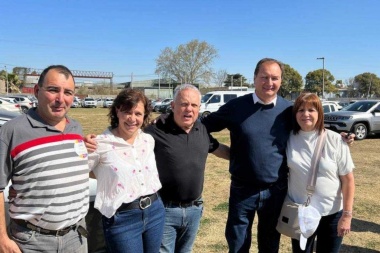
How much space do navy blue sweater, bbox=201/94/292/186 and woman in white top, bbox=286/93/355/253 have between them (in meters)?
0.11

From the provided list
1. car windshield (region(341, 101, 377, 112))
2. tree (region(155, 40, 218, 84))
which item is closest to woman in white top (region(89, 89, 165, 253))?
car windshield (region(341, 101, 377, 112))

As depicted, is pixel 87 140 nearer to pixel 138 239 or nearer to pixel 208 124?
pixel 138 239

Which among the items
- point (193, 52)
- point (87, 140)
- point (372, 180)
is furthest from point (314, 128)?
point (193, 52)

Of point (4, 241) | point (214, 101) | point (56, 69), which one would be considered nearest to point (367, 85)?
point (214, 101)

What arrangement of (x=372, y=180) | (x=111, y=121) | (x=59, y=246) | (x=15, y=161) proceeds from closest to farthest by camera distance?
(x=15, y=161) → (x=59, y=246) → (x=111, y=121) → (x=372, y=180)

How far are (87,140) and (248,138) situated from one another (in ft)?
4.59

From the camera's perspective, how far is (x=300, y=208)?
112 inches

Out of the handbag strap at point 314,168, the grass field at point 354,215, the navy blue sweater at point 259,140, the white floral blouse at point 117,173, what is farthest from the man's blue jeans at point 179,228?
the grass field at point 354,215

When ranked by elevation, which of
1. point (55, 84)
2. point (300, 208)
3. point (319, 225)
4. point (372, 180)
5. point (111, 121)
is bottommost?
point (372, 180)

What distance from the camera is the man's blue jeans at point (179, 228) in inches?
104

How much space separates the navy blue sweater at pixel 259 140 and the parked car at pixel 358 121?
11.9 m

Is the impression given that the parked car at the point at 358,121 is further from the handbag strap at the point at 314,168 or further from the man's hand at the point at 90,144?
the man's hand at the point at 90,144

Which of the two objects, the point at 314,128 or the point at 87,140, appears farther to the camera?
the point at 314,128

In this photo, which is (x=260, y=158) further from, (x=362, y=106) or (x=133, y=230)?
(x=362, y=106)
